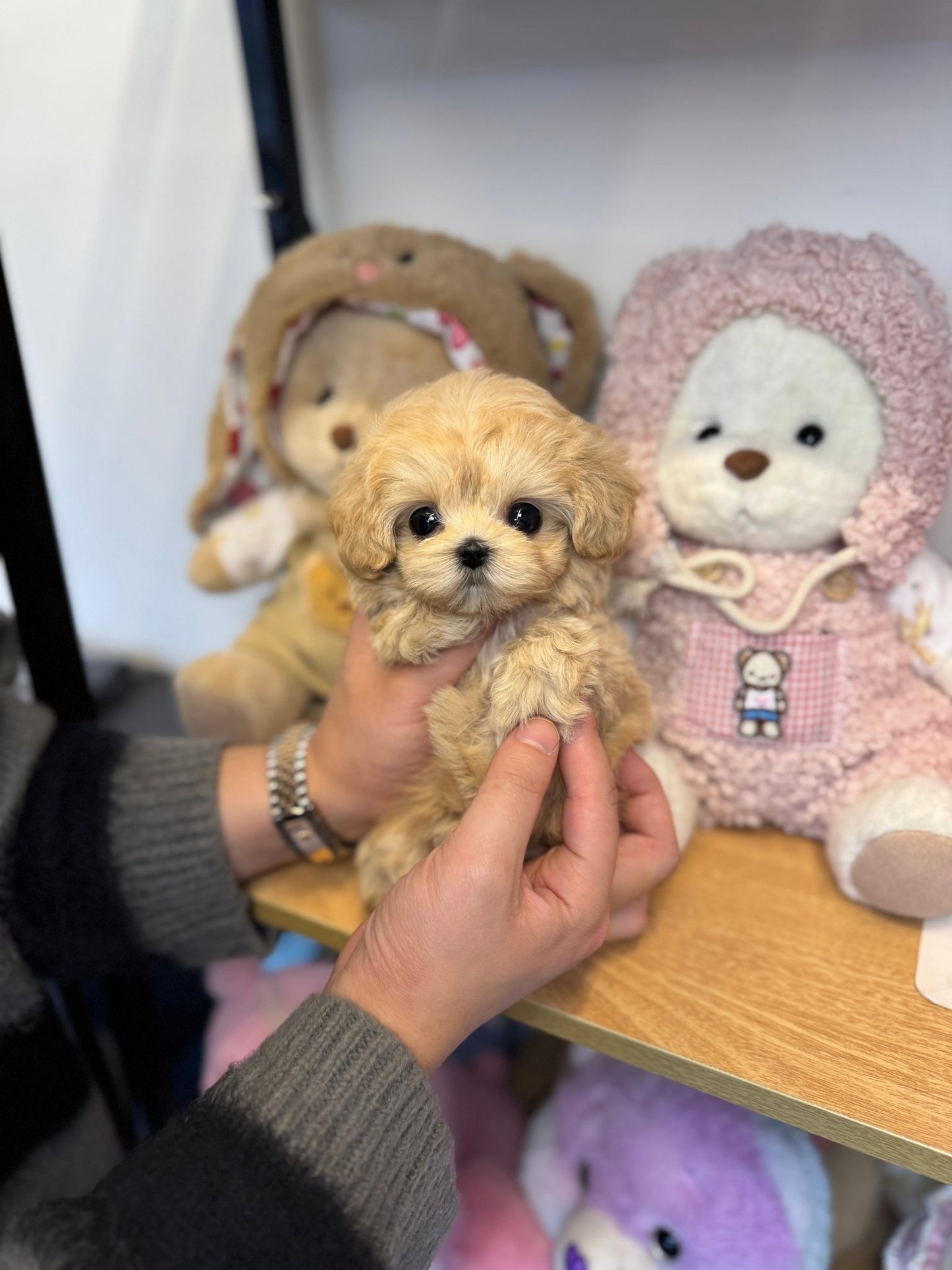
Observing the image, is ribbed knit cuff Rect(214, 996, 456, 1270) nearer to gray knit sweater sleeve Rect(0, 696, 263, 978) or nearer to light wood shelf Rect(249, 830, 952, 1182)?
light wood shelf Rect(249, 830, 952, 1182)

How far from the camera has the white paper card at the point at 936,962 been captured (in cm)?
57

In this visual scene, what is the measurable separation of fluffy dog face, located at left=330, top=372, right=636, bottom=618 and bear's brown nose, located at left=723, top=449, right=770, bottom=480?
153 millimetres

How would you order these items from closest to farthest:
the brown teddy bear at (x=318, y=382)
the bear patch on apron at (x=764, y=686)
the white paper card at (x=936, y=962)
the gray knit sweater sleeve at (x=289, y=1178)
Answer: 1. the gray knit sweater sleeve at (x=289, y=1178)
2. the white paper card at (x=936, y=962)
3. the bear patch on apron at (x=764, y=686)
4. the brown teddy bear at (x=318, y=382)

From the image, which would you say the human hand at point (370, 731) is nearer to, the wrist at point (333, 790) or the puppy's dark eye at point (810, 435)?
the wrist at point (333, 790)

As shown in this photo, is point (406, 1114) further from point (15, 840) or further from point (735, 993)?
point (15, 840)

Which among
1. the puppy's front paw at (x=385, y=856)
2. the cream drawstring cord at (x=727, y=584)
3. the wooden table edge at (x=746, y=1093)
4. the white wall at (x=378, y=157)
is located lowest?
the wooden table edge at (x=746, y=1093)

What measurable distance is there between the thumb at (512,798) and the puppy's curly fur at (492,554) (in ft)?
0.06

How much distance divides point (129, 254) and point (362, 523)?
2.67ft

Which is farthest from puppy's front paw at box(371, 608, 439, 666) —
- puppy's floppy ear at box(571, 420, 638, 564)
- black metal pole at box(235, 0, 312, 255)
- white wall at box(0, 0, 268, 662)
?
white wall at box(0, 0, 268, 662)

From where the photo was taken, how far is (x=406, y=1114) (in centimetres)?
48

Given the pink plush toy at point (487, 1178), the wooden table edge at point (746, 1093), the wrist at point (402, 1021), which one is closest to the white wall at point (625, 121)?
the wooden table edge at point (746, 1093)

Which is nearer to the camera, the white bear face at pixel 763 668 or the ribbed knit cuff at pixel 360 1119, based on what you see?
the ribbed knit cuff at pixel 360 1119

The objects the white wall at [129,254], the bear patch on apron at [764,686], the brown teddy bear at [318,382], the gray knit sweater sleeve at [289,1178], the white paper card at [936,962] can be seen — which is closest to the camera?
the gray knit sweater sleeve at [289,1178]

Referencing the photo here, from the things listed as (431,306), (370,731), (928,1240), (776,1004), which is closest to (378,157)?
(431,306)
